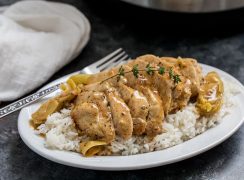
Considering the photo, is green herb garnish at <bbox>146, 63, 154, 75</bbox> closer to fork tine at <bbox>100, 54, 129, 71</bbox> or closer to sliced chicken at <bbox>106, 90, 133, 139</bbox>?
sliced chicken at <bbox>106, 90, 133, 139</bbox>

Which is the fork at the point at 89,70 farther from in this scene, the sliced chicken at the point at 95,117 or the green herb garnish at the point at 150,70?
the green herb garnish at the point at 150,70

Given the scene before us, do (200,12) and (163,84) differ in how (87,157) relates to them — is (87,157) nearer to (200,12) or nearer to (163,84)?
(163,84)

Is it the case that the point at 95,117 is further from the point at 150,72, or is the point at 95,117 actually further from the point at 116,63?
the point at 116,63

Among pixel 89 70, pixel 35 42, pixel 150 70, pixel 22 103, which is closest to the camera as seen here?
pixel 150 70

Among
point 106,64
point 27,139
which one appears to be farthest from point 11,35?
point 27,139

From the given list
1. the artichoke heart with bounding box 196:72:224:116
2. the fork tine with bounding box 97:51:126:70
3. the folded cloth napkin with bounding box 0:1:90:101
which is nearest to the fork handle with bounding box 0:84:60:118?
the folded cloth napkin with bounding box 0:1:90:101

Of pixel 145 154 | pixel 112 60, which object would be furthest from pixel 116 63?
pixel 145 154
